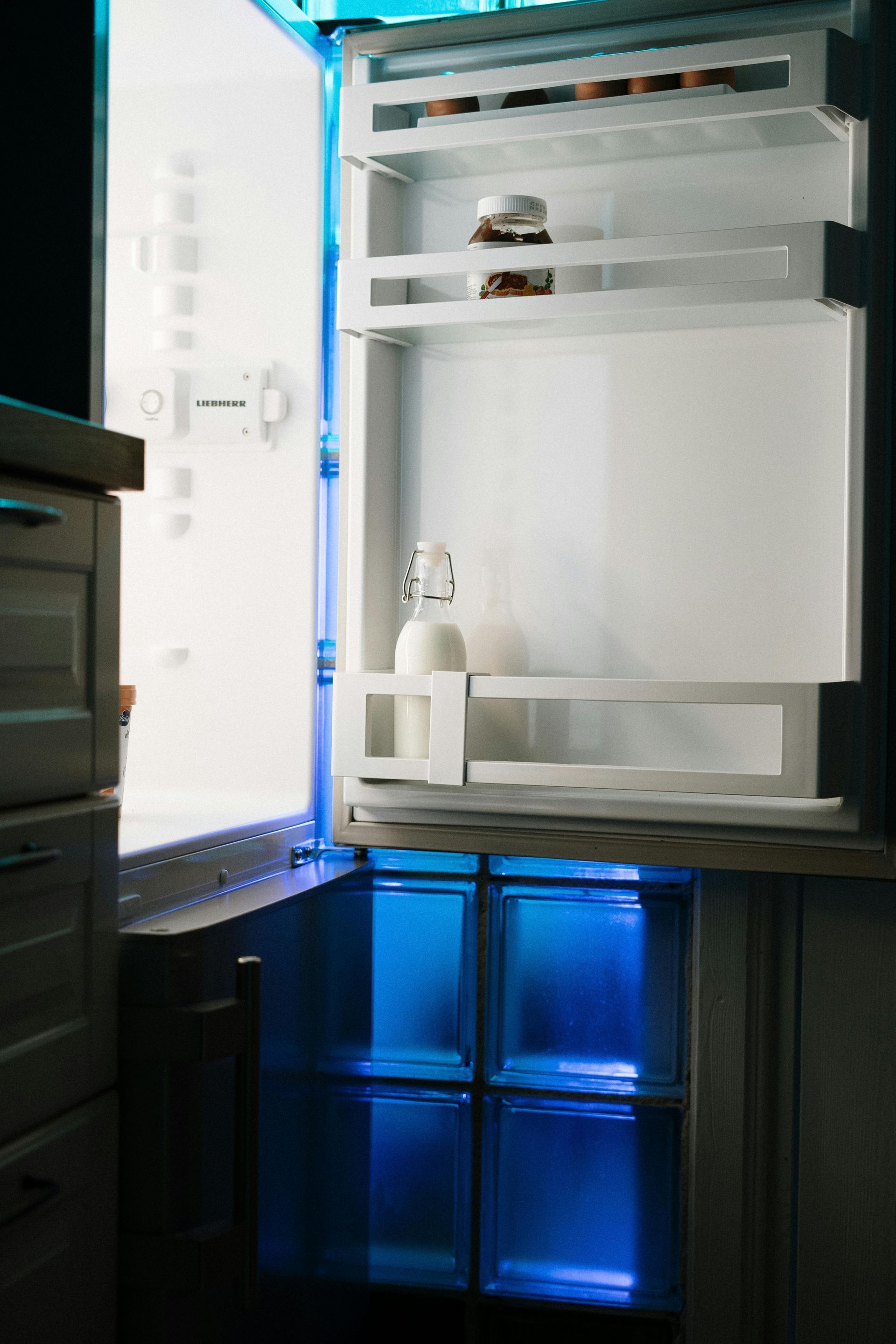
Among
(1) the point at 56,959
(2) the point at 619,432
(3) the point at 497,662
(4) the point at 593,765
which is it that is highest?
(2) the point at 619,432

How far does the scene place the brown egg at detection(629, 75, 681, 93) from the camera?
3.98ft

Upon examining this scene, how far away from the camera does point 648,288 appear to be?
1.17 metres

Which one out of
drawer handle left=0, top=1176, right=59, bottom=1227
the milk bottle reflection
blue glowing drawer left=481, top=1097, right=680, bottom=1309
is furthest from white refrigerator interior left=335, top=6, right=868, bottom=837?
drawer handle left=0, top=1176, right=59, bottom=1227

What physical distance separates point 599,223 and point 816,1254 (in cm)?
111

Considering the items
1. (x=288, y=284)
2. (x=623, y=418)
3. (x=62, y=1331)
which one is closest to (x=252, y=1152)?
(x=62, y=1331)

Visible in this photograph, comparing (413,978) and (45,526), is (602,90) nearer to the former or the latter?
(45,526)

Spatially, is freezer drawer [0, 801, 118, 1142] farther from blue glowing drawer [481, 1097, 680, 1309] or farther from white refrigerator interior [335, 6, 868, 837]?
blue glowing drawer [481, 1097, 680, 1309]

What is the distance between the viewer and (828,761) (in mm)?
1103

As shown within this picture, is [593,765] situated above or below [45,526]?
below

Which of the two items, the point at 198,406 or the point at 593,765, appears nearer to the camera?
A: the point at 593,765

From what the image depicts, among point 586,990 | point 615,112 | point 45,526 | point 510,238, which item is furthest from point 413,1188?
point 615,112

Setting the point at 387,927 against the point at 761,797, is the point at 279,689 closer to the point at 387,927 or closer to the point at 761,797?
the point at 387,927

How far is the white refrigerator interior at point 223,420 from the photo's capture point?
1.35 metres

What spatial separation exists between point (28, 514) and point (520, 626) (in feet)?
2.10
